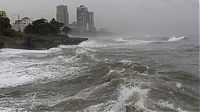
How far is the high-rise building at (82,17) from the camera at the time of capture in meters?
143

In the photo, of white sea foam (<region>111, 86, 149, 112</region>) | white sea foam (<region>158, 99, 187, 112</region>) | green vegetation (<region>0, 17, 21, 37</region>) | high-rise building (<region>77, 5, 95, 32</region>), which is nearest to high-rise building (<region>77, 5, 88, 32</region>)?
high-rise building (<region>77, 5, 95, 32</region>)

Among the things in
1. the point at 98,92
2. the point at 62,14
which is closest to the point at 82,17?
the point at 62,14

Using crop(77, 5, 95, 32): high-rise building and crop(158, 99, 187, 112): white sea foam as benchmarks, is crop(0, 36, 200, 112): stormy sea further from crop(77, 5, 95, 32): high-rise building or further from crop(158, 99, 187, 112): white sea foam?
crop(77, 5, 95, 32): high-rise building

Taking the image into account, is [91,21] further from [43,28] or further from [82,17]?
[43,28]

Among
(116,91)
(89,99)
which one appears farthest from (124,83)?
(89,99)

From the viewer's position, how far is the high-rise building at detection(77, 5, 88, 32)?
14262cm

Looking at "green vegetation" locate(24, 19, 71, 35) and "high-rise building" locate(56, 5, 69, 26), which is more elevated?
"high-rise building" locate(56, 5, 69, 26)

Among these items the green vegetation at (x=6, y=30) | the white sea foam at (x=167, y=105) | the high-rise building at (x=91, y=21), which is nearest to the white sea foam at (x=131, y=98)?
the white sea foam at (x=167, y=105)

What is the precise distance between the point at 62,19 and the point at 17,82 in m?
122

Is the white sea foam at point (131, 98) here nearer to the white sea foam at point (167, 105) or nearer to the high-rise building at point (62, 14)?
the white sea foam at point (167, 105)

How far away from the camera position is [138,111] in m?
8.42

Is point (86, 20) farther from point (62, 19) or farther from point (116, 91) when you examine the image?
point (116, 91)

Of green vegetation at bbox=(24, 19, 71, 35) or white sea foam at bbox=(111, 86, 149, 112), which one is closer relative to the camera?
white sea foam at bbox=(111, 86, 149, 112)

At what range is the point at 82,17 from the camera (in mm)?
143750
